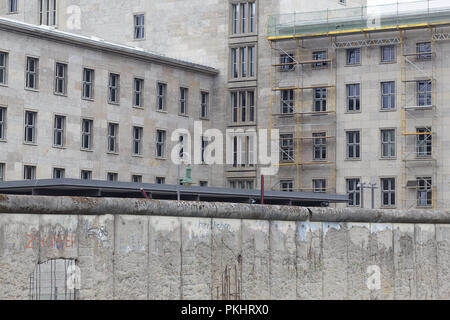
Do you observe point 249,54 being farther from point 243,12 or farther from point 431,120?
point 431,120

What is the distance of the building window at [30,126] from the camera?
59.5m

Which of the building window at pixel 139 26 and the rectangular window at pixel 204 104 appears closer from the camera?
the rectangular window at pixel 204 104

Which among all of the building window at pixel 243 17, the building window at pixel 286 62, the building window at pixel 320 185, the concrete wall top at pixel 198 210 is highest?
the building window at pixel 243 17

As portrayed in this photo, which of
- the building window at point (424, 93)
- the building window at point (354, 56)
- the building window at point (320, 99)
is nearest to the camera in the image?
the building window at point (424, 93)

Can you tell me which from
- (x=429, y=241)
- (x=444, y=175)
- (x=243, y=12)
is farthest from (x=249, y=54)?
(x=429, y=241)

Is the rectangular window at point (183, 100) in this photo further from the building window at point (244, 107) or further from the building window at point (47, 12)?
the building window at point (47, 12)

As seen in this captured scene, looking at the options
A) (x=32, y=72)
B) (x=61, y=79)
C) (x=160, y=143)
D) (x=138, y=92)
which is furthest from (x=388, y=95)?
(x=32, y=72)

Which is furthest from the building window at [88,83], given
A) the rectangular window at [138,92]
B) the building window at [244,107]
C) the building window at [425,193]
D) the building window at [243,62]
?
the building window at [425,193]

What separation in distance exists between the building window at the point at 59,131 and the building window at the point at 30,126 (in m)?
1.56

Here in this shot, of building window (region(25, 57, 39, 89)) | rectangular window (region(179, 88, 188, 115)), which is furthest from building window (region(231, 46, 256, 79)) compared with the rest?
building window (region(25, 57, 39, 89))

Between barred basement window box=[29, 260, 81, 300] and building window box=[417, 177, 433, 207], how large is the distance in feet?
180

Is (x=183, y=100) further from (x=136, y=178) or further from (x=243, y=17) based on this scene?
(x=243, y=17)

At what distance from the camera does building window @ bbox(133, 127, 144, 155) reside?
6694 centimetres
